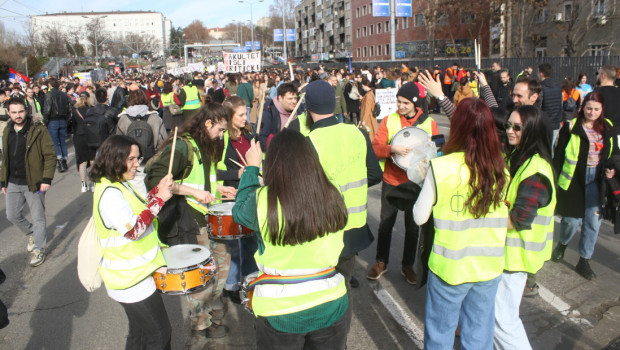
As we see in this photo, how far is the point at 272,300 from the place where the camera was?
2363 millimetres

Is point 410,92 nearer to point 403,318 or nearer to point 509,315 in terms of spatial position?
point 403,318

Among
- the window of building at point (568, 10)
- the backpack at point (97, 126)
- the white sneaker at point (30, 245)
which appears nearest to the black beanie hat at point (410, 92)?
the white sneaker at point (30, 245)

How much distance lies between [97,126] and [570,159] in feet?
26.2

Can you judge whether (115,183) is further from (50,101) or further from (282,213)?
(50,101)

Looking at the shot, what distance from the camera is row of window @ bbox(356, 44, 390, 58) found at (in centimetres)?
6356

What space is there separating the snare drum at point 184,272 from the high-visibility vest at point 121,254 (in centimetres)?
16

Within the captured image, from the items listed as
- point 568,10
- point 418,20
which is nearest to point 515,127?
point 568,10

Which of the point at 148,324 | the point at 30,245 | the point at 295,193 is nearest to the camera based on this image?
the point at 295,193

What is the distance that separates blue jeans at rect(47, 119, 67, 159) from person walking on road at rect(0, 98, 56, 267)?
6.50m

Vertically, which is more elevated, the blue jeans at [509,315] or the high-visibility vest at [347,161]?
the high-visibility vest at [347,161]

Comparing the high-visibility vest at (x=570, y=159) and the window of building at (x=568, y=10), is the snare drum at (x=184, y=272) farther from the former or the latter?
the window of building at (x=568, y=10)

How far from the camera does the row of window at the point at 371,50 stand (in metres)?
63.6

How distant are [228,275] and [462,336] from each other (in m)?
2.50

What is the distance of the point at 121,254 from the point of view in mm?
3039
